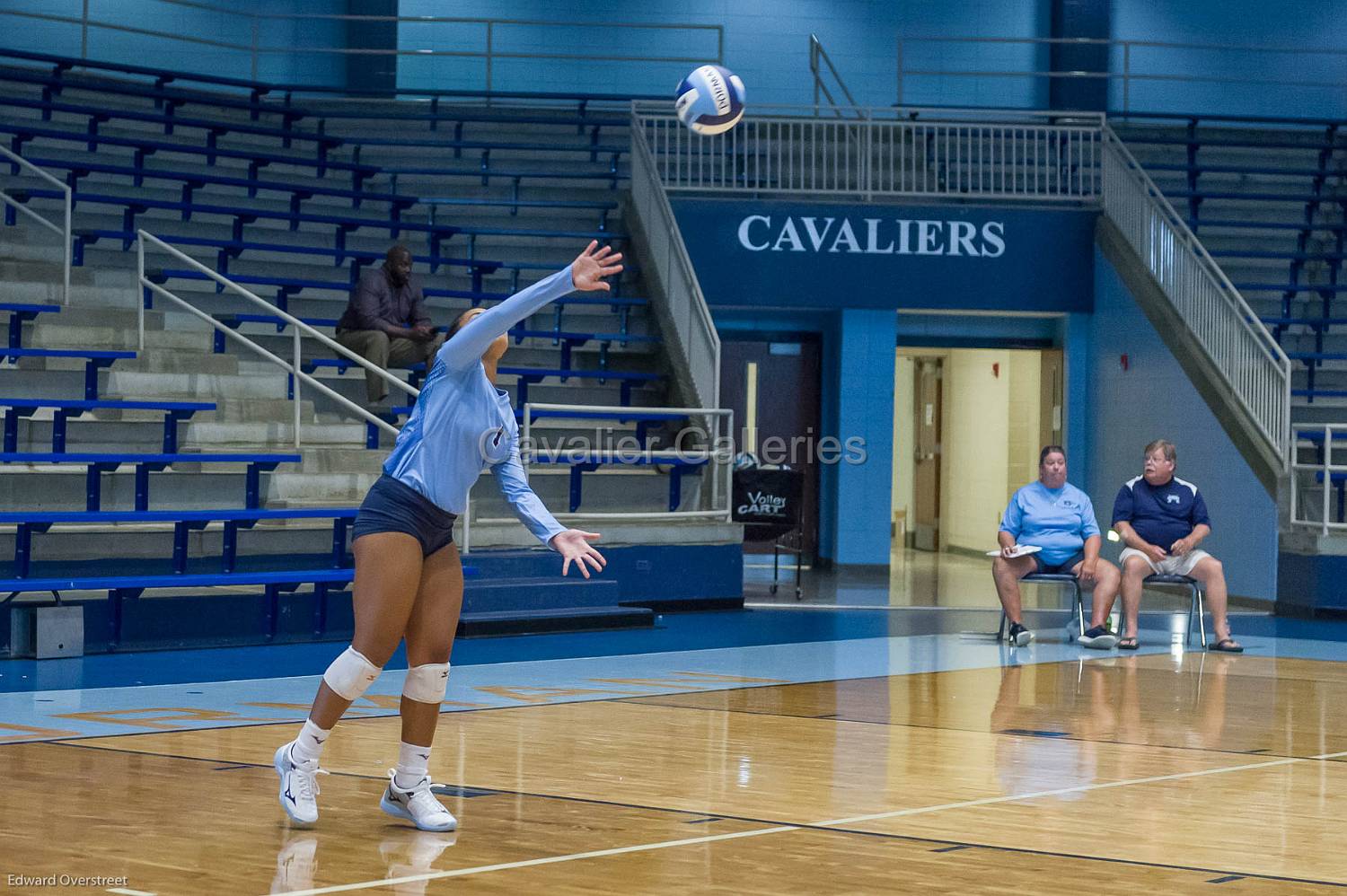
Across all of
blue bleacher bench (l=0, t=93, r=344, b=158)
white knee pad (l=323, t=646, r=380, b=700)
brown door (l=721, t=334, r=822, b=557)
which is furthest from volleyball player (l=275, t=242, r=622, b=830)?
brown door (l=721, t=334, r=822, b=557)

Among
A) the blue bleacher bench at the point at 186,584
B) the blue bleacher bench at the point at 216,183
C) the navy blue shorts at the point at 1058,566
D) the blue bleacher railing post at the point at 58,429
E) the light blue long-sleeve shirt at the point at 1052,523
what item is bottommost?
the blue bleacher bench at the point at 186,584

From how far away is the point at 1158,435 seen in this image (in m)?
15.6

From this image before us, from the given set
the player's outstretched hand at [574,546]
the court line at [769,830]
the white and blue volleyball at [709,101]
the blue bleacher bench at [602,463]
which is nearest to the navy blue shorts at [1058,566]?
the blue bleacher bench at [602,463]

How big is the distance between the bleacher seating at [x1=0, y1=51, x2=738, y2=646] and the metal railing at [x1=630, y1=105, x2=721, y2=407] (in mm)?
476

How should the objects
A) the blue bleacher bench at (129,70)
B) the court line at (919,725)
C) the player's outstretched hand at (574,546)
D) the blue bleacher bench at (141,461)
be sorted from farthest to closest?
the blue bleacher bench at (129,70) < the blue bleacher bench at (141,461) < the court line at (919,725) < the player's outstretched hand at (574,546)

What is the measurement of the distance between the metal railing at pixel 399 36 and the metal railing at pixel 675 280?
1794 mm

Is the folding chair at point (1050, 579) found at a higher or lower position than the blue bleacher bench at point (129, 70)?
lower

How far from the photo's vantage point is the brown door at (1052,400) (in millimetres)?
17516

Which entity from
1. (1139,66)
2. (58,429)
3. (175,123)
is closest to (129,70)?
(175,123)

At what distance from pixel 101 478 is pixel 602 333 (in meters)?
5.33

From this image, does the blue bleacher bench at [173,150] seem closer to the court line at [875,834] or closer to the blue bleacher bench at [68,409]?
the blue bleacher bench at [68,409]

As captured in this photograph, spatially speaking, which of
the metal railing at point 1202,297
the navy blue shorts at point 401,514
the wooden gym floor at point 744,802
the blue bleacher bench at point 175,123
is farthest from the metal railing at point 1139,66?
the navy blue shorts at point 401,514

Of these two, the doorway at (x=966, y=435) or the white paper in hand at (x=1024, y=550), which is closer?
the white paper in hand at (x=1024, y=550)

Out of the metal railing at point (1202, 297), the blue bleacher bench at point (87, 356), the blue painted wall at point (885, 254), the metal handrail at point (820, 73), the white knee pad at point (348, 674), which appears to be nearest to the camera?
the white knee pad at point (348, 674)
